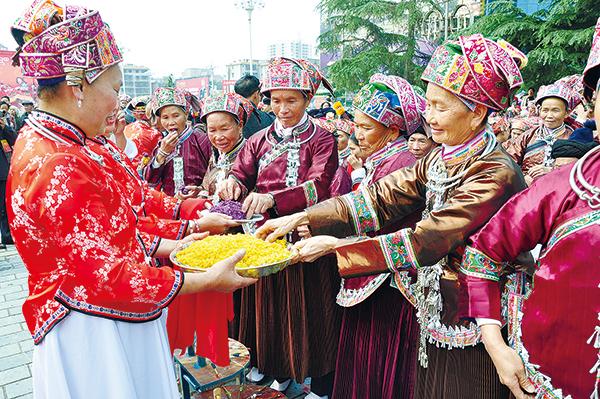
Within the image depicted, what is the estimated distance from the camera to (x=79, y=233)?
1596 millimetres

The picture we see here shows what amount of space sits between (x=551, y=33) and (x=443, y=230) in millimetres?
15270

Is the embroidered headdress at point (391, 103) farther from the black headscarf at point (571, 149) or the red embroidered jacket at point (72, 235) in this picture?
the red embroidered jacket at point (72, 235)

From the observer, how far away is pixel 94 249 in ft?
5.31

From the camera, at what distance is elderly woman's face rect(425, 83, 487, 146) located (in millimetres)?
2074

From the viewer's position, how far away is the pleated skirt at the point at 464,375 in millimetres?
2012

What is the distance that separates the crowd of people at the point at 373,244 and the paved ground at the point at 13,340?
2.13 m

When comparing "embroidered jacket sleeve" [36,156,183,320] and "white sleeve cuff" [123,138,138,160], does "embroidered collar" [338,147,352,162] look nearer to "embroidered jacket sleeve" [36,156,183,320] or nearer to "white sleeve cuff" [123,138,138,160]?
"white sleeve cuff" [123,138,138,160]

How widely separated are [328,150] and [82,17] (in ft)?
6.96

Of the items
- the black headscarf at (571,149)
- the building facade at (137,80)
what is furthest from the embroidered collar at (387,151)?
the building facade at (137,80)

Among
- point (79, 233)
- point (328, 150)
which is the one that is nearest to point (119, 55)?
point (79, 233)

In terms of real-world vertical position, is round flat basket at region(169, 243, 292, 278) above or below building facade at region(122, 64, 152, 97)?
below

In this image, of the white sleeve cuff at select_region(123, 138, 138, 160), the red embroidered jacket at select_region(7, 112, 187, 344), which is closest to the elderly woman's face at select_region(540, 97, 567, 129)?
the white sleeve cuff at select_region(123, 138, 138, 160)

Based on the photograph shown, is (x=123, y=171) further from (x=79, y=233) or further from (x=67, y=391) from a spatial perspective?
(x=67, y=391)

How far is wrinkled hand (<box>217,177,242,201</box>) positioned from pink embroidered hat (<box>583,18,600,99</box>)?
2.59m
